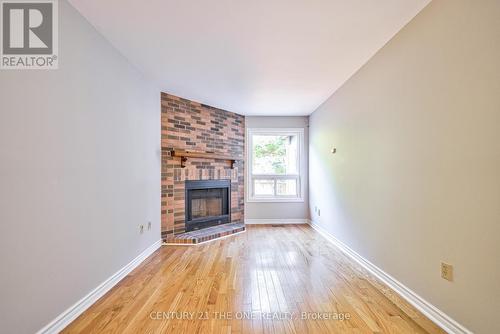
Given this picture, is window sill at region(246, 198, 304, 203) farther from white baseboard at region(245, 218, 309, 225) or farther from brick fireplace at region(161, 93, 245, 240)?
white baseboard at region(245, 218, 309, 225)

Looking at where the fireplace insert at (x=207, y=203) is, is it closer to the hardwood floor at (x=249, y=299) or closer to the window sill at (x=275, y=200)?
the window sill at (x=275, y=200)

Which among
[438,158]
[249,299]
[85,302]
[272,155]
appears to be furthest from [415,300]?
[272,155]

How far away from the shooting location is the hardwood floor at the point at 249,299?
1695 millimetres

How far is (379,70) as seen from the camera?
8.01ft

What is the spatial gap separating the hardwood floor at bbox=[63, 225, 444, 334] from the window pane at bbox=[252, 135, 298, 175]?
91.9 inches

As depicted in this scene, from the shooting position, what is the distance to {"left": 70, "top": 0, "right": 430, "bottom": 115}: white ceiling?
71.0 inches

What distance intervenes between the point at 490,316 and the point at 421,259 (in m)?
0.53

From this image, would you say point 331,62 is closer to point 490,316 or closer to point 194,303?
point 490,316

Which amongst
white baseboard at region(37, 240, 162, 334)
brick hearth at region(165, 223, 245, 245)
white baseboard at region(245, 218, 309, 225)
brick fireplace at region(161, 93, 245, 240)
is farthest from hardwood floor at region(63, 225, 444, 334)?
white baseboard at region(245, 218, 309, 225)

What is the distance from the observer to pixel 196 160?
13.8ft

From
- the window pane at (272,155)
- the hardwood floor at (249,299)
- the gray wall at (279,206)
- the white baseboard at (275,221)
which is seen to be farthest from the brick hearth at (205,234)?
the window pane at (272,155)

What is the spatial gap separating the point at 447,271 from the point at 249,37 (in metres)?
2.38

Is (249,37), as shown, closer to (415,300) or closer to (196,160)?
(196,160)

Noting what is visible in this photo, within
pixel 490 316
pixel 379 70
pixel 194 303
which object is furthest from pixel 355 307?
pixel 379 70
